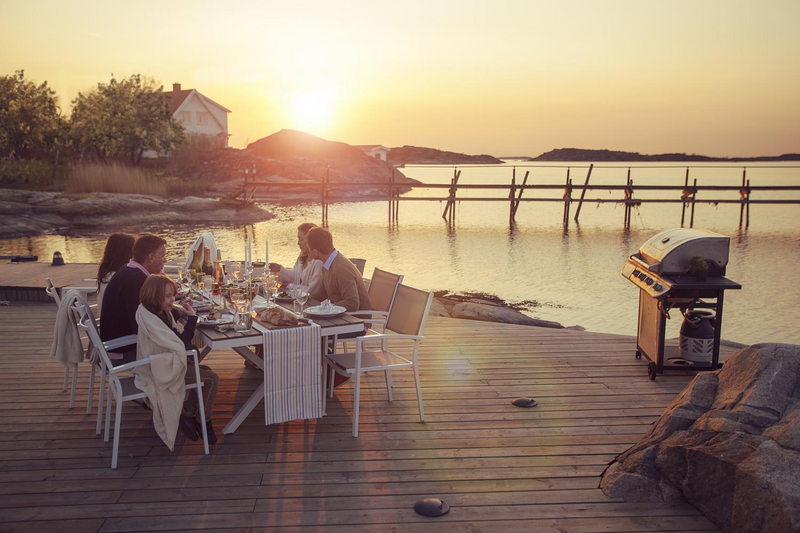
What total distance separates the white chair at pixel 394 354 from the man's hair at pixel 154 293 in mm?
1222

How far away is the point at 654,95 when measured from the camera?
38.3m

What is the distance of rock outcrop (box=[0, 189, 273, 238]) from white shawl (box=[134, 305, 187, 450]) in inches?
1036

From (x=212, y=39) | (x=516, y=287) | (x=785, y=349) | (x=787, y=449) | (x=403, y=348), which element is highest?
(x=212, y=39)

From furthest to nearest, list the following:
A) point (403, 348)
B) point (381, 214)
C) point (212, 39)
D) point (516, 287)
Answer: point (381, 214)
point (516, 287)
point (212, 39)
point (403, 348)

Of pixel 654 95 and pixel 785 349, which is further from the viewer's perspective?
pixel 654 95

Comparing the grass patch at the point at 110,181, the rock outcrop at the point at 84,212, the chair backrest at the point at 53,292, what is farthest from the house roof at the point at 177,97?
the chair backrest at the point at 53,292

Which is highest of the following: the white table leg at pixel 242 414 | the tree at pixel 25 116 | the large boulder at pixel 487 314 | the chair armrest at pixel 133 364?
the tree at pixel 25 116

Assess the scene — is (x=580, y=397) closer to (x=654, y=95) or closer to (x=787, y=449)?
(x=787, y=449)

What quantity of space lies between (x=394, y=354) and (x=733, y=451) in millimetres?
2265

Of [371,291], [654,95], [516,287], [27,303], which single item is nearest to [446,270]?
[516,287]

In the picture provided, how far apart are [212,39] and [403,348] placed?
12527 mm

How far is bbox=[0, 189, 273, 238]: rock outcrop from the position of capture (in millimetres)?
27000

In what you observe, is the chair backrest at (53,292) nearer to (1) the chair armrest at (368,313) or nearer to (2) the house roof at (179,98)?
(1) the chair armrest at (368,313)

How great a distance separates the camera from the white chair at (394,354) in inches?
165
